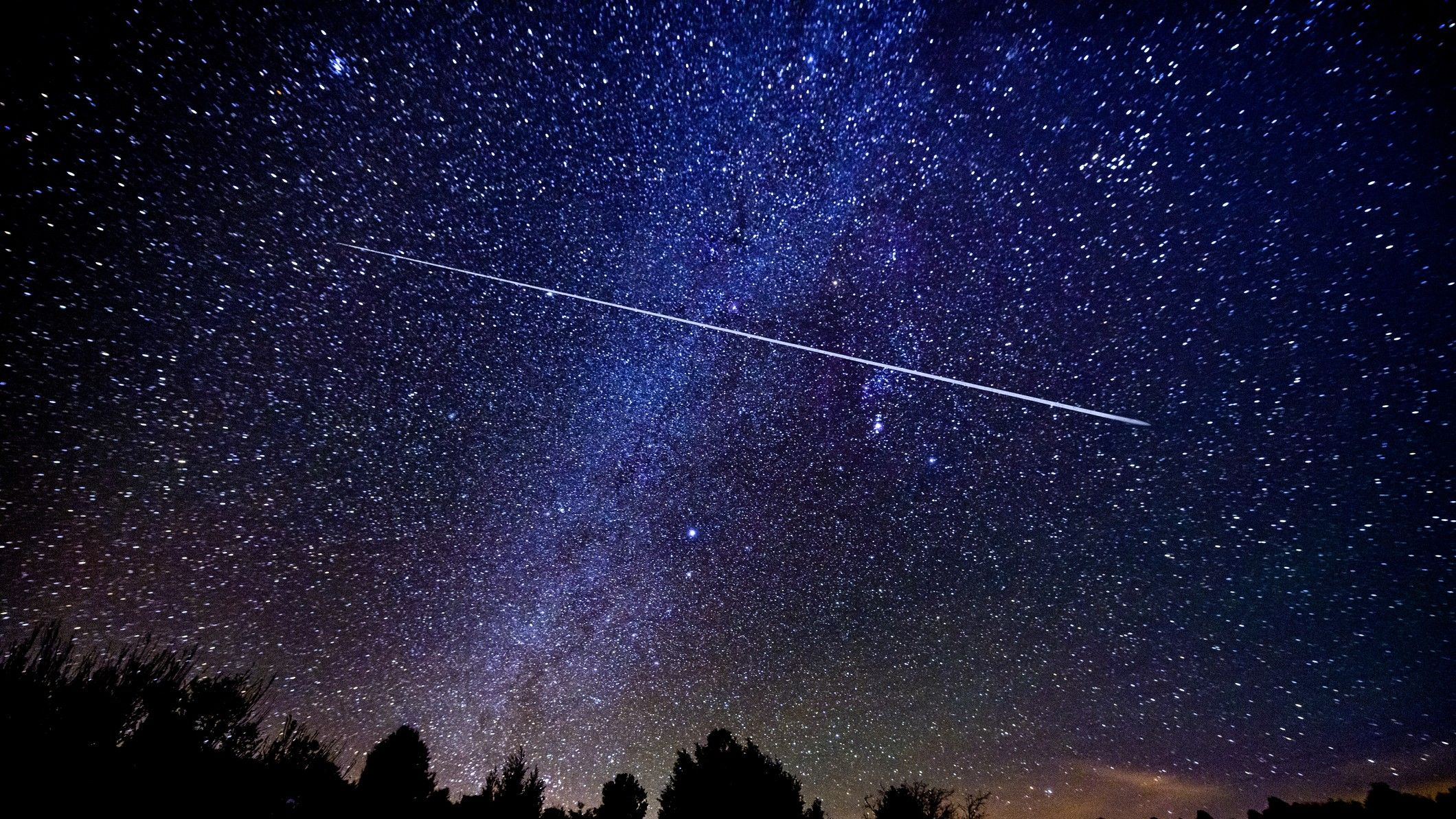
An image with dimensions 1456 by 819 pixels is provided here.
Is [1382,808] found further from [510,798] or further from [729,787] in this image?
[510,798]

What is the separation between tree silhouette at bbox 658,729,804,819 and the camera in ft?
69.1

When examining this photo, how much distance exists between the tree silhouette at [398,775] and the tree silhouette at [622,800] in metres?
8.04

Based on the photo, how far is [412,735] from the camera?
2405 cm

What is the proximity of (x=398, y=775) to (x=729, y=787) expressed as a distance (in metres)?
14.4

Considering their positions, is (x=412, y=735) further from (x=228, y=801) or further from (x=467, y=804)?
(x=228, y=801)

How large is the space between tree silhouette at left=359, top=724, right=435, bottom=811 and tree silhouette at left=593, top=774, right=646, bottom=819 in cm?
804

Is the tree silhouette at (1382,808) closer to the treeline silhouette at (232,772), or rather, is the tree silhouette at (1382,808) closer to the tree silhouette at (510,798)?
the treeline silhouette at (232,772)

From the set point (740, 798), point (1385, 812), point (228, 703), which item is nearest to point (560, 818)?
point (740, 798)

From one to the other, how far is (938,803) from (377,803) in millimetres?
29688

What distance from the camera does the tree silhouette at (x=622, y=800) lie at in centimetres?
2478

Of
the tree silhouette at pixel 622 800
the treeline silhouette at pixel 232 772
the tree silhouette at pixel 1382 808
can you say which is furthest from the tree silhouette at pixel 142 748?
the tree silhouette at pixel 1382 808

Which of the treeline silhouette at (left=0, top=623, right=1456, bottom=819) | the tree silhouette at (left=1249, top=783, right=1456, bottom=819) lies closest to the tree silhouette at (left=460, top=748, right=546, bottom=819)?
the treeline silhouette at (left=0, top=623, right=1456, bottom=819)

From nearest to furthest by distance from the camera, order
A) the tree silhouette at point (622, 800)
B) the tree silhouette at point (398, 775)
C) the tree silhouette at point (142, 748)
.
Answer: the tree silhouette at point (142, 748), the tree silhouette at point (398, 775), the tree silhouette at point (622, 800)

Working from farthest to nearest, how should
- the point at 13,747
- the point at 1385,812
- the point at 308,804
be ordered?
the point at 308,804 < the point at 1385,812 < the point at 13,747
